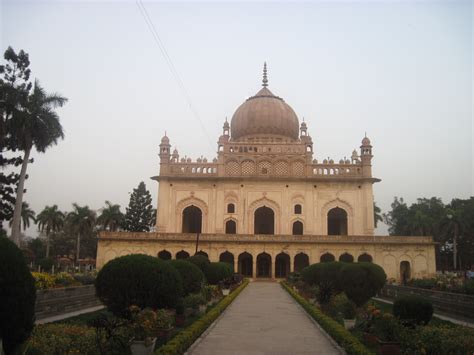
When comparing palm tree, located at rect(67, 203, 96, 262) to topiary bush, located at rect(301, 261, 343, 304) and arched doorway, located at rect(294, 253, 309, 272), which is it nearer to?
arched doorway, located at rect(294, 253, 309, 272)

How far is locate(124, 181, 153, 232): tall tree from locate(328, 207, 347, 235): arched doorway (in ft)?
62.8

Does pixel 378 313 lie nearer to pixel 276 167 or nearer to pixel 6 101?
pixel 6 101

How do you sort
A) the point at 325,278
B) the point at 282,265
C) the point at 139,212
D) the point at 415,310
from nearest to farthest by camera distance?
the point at 415,310
the point at 325,278
the point at 282,265
the point at 139,212

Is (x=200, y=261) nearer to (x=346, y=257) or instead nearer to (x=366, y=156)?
(x=346, y=257)

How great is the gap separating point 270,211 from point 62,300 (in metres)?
26.4

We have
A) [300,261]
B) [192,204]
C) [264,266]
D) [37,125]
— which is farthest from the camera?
[192,204]

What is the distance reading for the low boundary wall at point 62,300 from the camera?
44.4ft

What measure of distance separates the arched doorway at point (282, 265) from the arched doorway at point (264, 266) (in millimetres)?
670

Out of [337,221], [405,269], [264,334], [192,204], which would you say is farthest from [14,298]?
[337,221]

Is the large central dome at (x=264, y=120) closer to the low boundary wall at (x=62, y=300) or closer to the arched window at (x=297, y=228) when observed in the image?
the arched window at (x=297, y=228)

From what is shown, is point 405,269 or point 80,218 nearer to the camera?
point 405,269

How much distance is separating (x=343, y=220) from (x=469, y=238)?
50.7ft

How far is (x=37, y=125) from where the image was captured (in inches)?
1008

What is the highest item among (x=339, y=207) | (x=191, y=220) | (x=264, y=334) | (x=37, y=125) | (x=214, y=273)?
(x=37, y=125)
